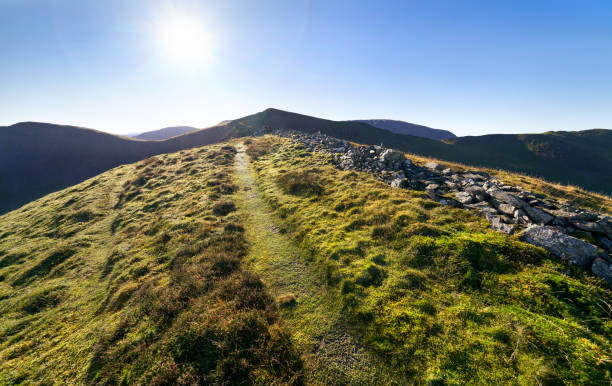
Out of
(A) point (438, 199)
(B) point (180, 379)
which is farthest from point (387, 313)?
(A) point (438, 199)

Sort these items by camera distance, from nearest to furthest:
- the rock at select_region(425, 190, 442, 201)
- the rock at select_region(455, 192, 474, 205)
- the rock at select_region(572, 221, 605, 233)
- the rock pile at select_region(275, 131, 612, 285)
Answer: the rock pile at select_region(275, 131, 612, 285), the rock at select_region(572, 221, 605, 233), the rock at select_region(455, 192, 474, 205), the rock at select_region(425, 190, 442, 201)

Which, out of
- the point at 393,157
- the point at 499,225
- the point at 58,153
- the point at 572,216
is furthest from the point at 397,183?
the point at 58,153

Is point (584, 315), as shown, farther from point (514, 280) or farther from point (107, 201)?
point (107, 201)

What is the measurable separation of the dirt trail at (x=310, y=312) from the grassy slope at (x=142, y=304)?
588 mm

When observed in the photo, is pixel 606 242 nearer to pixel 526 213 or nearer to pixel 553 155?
pixel 526 213

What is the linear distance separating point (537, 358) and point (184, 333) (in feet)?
31.4

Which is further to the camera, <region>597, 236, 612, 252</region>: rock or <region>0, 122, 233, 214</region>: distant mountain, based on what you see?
<region>0, 122, 233, 214</region>: distant mountain

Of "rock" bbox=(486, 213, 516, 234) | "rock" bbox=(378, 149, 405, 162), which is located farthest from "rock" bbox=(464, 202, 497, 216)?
"rock" bbox=(378, 149, 405, 162)

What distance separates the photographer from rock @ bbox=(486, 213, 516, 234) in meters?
8.51

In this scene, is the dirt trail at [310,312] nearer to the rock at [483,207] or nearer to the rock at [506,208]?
the rock at [483,207]

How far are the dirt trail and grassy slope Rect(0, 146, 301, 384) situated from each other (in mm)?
588

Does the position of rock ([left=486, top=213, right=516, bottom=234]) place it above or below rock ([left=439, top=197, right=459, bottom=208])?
below

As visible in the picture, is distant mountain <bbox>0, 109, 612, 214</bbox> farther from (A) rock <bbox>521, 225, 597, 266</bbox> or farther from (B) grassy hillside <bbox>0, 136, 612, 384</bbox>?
(A) rock <bbox>521, 225, 597, 266</bbox>

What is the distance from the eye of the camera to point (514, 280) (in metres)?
6.62
